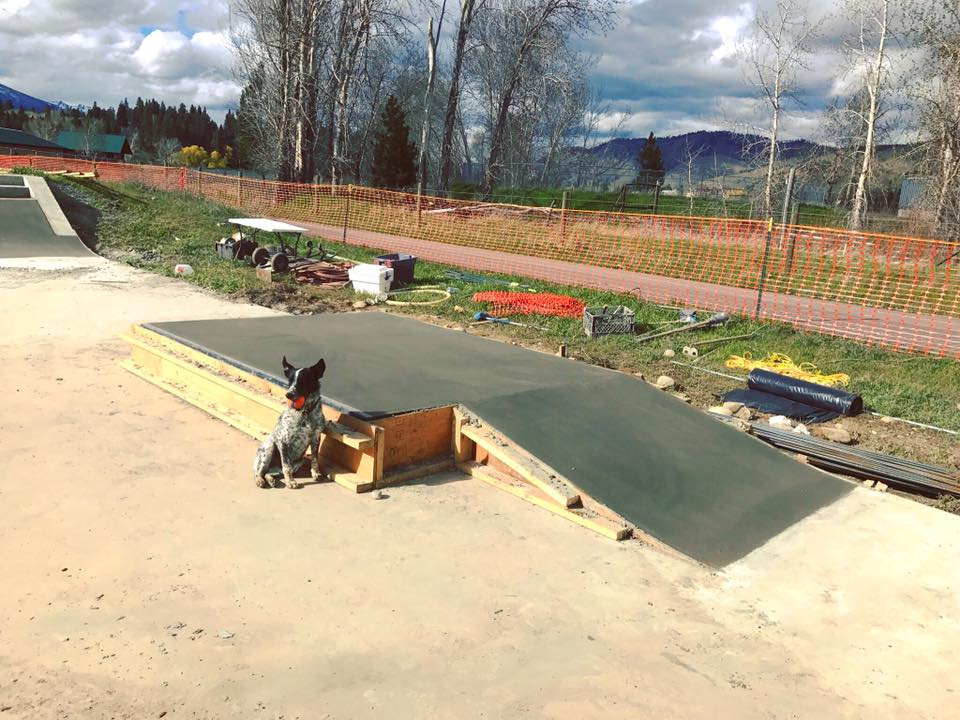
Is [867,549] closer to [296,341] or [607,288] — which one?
[296,341]

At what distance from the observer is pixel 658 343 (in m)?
9.93

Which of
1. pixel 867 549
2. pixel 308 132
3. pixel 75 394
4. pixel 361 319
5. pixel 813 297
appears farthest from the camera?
pixel 308 132

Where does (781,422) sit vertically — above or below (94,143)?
below

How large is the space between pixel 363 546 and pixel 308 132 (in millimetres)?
29594

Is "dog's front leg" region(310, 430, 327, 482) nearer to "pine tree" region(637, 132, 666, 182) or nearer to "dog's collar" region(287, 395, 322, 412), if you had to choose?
"dog's collar" region(287, 395, 322, 412)

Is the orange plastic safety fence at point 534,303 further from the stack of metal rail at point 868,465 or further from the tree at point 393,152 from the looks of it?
the tree at point 393,152

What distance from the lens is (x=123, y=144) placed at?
335ft

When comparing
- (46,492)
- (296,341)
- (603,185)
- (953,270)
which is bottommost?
(46,492)

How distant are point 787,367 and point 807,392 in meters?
1.40

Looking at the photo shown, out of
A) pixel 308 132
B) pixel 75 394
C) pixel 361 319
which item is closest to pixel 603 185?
pixel 308 132

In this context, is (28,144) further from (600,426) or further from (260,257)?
(600,426)

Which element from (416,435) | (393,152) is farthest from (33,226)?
(393,152)

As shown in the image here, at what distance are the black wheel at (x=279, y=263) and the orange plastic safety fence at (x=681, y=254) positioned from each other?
4447 millimetres

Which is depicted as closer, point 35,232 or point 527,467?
point 527,467
